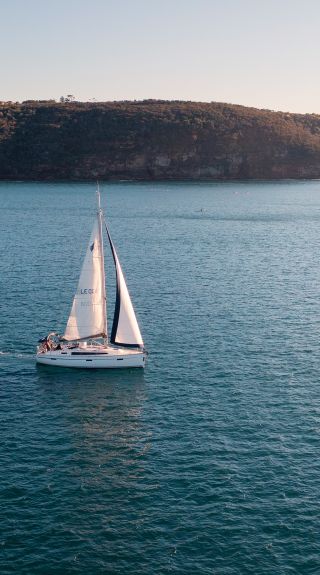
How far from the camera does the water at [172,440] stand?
1647 inches

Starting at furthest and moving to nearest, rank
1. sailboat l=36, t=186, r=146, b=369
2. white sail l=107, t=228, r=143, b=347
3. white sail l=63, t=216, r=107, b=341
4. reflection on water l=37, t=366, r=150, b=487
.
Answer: white sail l=63, t=216, r=107, b=341 → white sail l=107, t=228, r=143, b=347 → sailboat l=36, t=186, r=146, b=369 → reflection on water l=37, t=366, r=150, b=487

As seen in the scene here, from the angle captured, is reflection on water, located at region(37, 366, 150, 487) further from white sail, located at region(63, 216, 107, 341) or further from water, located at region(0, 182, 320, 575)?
white sail, located at region(63, 216, 107, 341)

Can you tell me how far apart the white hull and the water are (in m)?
0.81

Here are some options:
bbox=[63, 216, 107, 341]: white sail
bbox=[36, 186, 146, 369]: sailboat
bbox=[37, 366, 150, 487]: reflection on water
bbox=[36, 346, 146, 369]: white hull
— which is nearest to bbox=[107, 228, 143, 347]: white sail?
bbox=[36, 186, 146, 369]: sailboat

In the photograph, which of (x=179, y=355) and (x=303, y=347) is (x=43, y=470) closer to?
(x=179, y=355)

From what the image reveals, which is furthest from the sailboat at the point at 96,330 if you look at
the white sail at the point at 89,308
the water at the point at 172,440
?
the water at the point at 172,440

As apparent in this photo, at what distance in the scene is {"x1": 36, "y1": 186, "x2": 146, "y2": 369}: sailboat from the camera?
69.4 meters

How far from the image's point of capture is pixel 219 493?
155 ft

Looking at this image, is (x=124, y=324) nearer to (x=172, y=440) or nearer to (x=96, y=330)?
(x=96, y=330)

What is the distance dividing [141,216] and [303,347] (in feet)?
384

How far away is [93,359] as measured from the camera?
6944cm

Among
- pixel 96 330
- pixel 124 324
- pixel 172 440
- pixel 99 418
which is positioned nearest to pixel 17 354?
pixel 96 330

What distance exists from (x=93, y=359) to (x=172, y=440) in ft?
56.9

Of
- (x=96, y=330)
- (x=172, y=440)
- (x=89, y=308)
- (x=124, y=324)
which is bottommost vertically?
(x=172, y=440)
